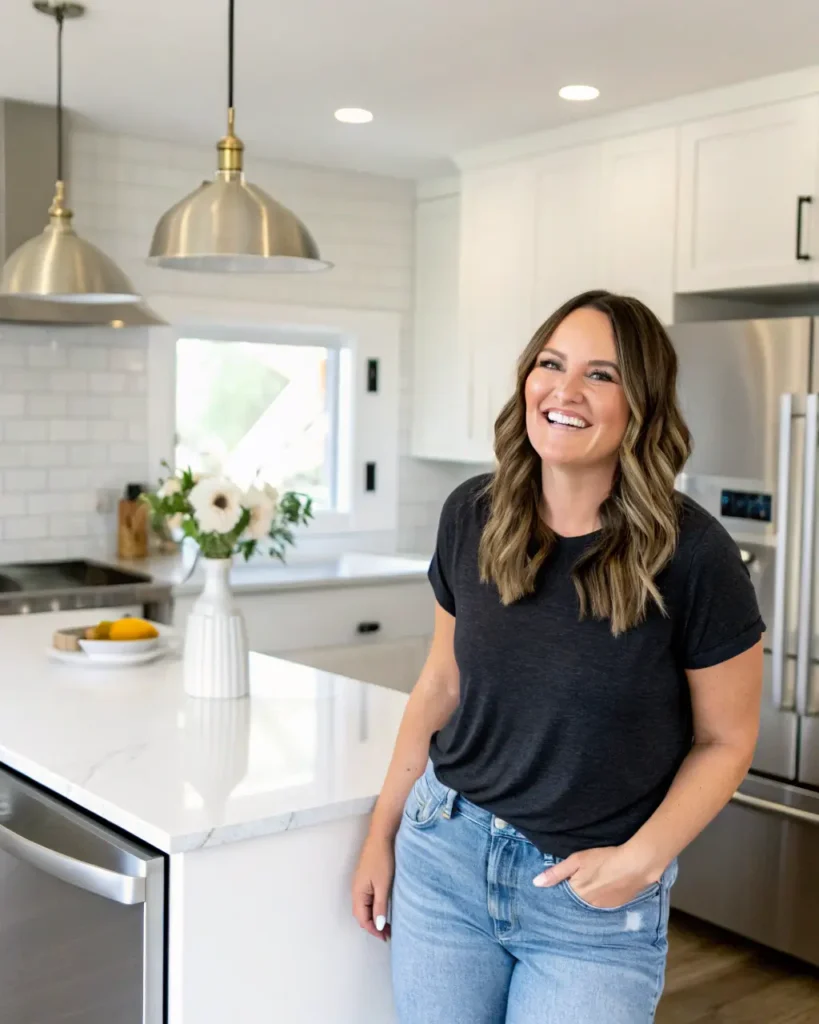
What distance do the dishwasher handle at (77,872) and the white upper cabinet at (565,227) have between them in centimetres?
275

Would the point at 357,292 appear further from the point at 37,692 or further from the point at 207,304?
the point at 37,692

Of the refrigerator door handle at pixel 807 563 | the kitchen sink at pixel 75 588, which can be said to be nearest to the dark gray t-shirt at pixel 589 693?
the refrigerator door handle at pixel 807 563

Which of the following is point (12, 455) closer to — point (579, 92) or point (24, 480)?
point (24, 480)

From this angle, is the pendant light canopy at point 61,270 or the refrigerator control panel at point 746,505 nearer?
the pendant light canopy at point 61,270

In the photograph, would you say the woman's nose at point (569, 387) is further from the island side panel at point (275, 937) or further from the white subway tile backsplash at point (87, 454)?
the white subway tile backsplash at point (87, 454)

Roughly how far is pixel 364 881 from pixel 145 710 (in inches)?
27.3

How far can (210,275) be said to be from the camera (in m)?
4.62

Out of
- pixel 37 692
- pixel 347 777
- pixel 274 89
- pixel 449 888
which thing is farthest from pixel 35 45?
A: pixel 449 888

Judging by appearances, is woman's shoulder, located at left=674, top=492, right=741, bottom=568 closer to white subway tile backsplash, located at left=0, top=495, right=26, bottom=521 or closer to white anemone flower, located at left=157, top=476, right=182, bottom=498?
white anemone flower, located at left=157, top=476, right=182, bottom=498

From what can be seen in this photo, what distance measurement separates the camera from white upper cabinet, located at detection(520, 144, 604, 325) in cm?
407

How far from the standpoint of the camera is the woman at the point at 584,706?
142 centimetres

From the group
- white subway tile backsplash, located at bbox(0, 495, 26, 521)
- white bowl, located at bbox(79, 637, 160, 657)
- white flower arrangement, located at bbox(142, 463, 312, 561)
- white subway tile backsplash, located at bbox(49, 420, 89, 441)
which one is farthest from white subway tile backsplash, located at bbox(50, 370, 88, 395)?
white flower arrangement, located at bbox(142, 463, 312, 561)

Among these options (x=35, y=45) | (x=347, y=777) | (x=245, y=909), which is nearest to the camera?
(x=245, y=909)

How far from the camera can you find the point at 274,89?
12.0ft
